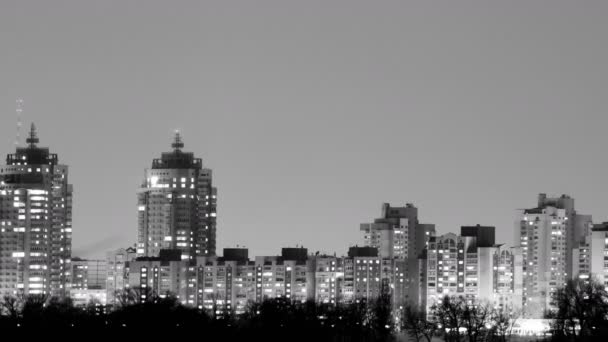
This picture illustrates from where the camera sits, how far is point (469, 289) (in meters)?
112

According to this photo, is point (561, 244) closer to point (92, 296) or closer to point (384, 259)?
point (384, 259)

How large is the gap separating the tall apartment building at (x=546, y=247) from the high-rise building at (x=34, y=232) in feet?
72.7

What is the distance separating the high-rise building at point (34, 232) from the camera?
11294 centimetres

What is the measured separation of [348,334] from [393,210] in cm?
3813

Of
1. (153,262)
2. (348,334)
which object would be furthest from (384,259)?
(348,334)

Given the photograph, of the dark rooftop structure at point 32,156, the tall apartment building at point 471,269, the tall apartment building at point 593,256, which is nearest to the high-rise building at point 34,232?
the dark rooftop structure at point 32,156

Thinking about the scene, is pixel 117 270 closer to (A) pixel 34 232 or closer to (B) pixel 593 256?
(A) pixel 34 232

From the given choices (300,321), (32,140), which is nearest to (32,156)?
(32,140)

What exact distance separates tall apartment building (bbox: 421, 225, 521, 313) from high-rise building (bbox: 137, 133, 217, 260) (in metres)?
→ 12.9

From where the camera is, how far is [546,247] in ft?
372

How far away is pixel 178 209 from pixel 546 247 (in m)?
20.3

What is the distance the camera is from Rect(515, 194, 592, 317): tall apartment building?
111625 mm

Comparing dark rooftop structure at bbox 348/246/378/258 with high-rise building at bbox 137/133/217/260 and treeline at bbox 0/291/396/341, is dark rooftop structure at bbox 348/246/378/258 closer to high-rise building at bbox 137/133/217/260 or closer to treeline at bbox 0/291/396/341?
high-rise building at bbox 137/133/217/260

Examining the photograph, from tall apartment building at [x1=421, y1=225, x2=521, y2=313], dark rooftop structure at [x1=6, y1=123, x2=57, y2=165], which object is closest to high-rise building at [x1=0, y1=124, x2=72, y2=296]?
dark rooftop structure at [x1=6, y1=123, x2=57, y2=165]
